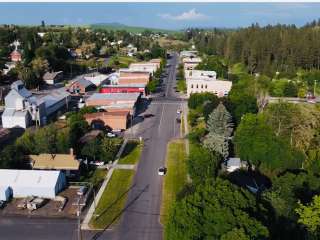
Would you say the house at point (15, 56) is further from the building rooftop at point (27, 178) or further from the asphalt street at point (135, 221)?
the building rooftop at point (27, 178)

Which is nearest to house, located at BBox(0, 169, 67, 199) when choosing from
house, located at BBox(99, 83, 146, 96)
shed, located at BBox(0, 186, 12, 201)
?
shed, located at BBox(0, 186, 12, 201)

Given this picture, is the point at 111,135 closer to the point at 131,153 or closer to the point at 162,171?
the point at 131,153

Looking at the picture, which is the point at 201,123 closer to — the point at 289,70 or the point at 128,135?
the point at 128,135

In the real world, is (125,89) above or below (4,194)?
above

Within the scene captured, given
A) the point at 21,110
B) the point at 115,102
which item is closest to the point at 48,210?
the point at 21,110

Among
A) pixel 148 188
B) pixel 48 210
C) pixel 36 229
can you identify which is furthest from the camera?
pixel 148 188

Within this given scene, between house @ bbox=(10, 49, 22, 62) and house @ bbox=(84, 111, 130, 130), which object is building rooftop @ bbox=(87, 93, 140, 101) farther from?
house @ bbox=(10, 49, 22, 62)

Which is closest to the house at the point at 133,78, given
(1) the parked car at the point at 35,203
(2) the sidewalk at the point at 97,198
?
(2) the sidewalk at the point at 97,198
